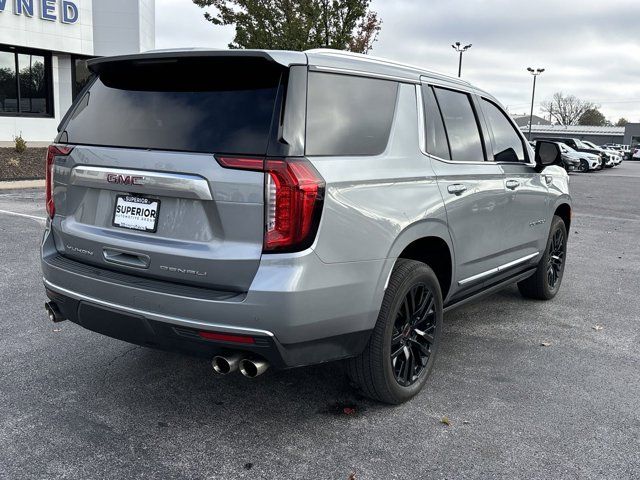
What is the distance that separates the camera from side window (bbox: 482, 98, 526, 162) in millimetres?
4707

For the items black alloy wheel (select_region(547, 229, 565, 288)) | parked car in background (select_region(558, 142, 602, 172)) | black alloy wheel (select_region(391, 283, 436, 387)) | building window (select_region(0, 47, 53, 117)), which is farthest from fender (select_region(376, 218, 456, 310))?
parked car in background (select_region(558, 142, 602, 172))

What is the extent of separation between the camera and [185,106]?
121 inches

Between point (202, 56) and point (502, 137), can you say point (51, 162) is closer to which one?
point (202, 56)

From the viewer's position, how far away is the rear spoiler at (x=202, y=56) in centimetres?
283

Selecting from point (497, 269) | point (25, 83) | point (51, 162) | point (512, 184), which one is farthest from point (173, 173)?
point (25, 83)

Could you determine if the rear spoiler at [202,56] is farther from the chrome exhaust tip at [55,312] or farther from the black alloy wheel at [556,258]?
the black alloy wheel at [556,258]

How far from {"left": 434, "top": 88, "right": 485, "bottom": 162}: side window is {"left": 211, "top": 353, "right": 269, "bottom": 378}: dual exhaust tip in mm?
1929

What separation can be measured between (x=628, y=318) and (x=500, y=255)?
5.66 ft

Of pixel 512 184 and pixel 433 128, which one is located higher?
pixel 433 128

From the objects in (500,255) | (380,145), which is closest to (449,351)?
(500,255)

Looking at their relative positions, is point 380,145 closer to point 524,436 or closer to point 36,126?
point 524,436

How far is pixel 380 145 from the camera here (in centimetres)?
332

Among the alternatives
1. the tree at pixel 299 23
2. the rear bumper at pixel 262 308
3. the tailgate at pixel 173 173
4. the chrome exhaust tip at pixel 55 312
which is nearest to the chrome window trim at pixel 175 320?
the rear bumper at pixel 262 308

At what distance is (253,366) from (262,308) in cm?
34
